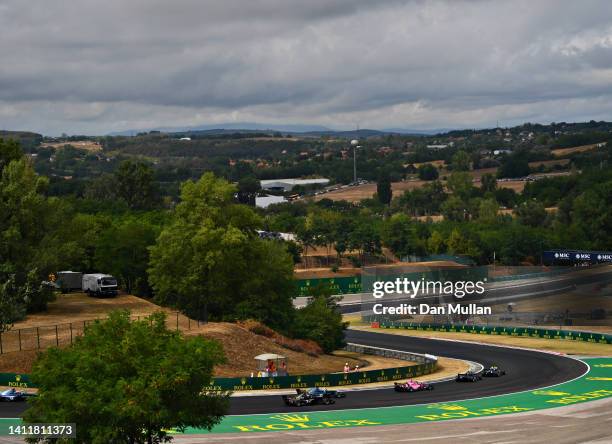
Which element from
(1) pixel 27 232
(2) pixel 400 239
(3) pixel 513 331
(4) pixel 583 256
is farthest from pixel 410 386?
(2) pixel 400 239

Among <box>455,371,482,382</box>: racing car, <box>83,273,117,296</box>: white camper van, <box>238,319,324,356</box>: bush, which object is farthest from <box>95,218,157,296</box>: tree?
<box>455,371,482,382</box>: racing car

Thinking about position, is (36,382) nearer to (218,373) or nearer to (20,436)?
(20,436)

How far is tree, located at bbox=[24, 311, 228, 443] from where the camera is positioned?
3534 cm

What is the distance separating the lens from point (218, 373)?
73.7m

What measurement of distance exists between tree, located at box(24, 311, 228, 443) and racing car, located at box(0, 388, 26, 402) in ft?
76.6

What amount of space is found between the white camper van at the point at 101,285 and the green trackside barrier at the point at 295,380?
1277 inches

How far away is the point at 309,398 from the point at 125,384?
2967cm

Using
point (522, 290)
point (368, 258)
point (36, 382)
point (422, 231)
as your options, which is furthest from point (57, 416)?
point (422, 231)

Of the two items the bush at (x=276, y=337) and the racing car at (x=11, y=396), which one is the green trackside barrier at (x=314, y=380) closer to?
the bush at (x=276, y=337)

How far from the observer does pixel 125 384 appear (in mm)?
35875

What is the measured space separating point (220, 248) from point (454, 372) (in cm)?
2458

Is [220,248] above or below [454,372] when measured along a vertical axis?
above

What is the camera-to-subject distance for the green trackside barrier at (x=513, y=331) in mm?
103500

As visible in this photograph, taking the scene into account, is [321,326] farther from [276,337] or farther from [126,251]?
[126,251]
